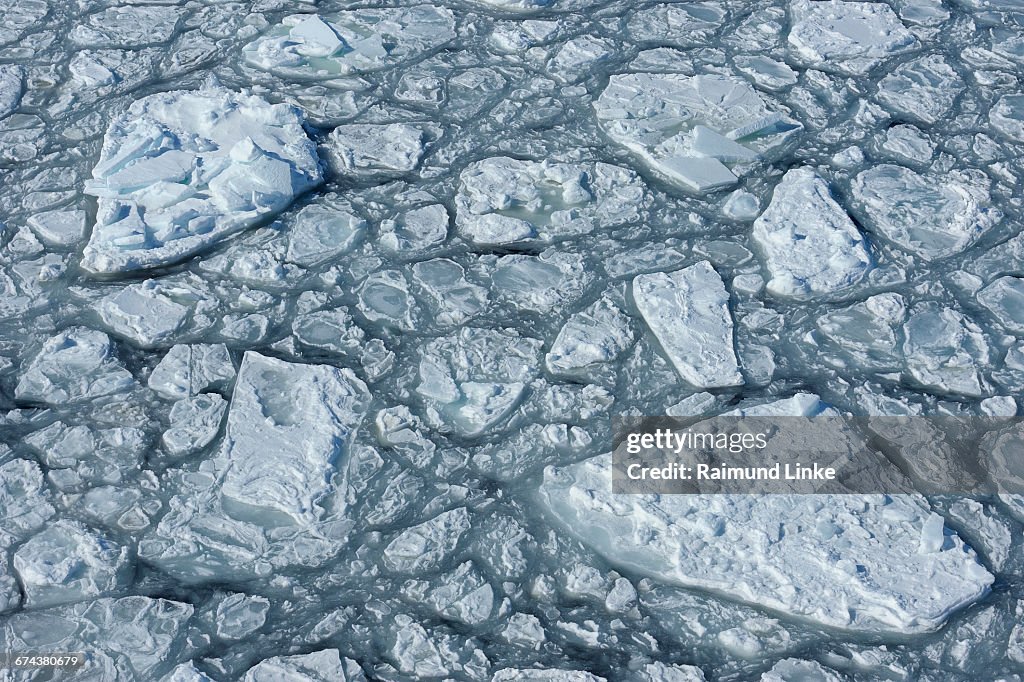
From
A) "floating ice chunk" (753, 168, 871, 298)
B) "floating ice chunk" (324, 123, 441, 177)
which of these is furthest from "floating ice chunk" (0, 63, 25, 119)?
"floating ice chunk" (753, 168, 871, 298)

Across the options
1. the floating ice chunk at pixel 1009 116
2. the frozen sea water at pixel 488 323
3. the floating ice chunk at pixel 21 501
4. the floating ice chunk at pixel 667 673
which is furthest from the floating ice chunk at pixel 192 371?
the floating ice chunk at pixel 1009 116

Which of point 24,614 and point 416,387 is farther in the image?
point 416,387

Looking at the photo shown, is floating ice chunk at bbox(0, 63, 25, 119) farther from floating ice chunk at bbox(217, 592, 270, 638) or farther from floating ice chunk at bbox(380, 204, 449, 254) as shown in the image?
floating ice chunk at bbox(217, 592, 270, 638)

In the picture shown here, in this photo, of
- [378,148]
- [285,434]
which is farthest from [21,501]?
[378,148]

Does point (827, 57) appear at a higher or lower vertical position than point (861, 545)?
higher

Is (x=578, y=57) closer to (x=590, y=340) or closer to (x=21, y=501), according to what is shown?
(x=590, y=340)

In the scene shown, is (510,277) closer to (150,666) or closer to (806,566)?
(806,566)

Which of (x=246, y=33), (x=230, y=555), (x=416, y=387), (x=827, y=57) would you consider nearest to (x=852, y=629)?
(x=416, y=387)
